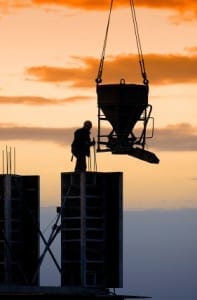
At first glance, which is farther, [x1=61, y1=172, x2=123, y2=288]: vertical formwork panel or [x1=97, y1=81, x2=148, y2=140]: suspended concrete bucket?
[x1=61, y1=172, x2=123, y2=288]: vertical formwork panel

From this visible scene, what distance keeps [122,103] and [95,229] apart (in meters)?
6.16

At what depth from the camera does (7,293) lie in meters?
105

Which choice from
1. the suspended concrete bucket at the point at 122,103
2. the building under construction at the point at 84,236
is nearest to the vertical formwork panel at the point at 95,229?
the building under construction at the point at 84,236

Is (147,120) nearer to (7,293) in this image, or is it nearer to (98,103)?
(98,103)

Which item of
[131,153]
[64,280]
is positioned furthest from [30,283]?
[131,153]

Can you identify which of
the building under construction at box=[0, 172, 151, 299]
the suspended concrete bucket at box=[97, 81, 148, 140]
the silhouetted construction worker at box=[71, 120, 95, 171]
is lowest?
the building under construction at box=[0, 172, 151, 299]

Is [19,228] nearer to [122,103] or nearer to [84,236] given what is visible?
[84,236]

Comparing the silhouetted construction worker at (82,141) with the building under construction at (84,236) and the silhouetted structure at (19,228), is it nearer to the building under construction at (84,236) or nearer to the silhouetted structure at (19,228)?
the building under construction at (84,236)

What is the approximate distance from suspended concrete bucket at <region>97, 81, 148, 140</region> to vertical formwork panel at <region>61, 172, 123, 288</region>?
10.00 feet

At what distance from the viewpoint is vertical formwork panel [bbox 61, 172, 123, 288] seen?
366 feet

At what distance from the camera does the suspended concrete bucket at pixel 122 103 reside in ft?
360

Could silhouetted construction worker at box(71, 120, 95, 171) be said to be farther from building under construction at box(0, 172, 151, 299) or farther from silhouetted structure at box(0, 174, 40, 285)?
silhouetted structure at box(0, 174, 40, 285)

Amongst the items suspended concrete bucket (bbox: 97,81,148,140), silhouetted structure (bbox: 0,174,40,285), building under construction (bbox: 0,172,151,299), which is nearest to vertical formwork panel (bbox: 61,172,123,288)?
building under construction (bbox: 0,172,151,299)

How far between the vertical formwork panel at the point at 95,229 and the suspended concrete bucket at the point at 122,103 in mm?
3047
